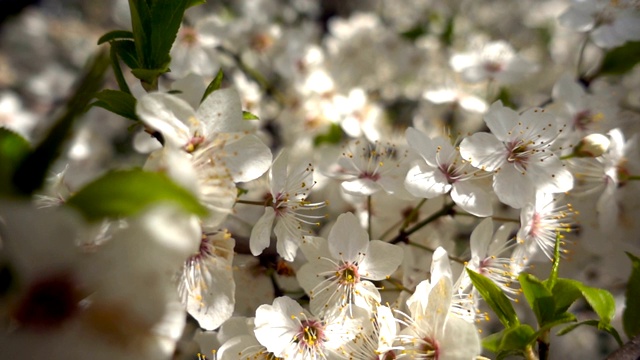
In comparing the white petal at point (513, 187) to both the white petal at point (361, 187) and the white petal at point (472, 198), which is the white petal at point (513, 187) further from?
the white petal at point (361, 187)

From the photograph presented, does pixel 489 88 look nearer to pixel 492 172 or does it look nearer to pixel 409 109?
pixel 492 172

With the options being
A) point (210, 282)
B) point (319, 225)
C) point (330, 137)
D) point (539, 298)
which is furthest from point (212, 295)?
point (330, 137)

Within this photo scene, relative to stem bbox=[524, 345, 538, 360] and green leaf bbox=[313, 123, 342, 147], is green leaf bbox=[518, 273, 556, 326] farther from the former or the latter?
green leaf bbox=[313, 123, 342, 147]

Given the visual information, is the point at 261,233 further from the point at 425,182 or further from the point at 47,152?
the point at 47,152

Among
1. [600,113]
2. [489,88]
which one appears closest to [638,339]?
[600,113]

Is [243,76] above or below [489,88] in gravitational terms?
below
